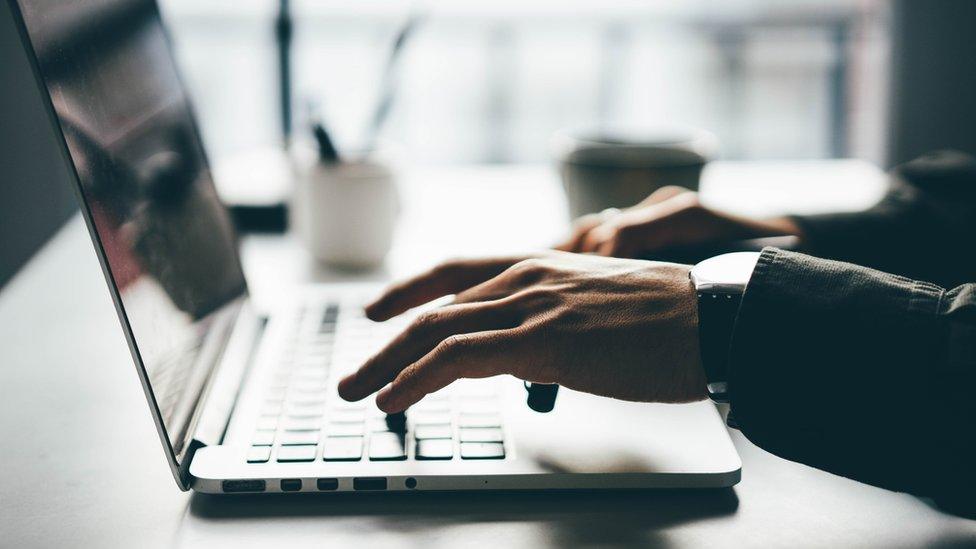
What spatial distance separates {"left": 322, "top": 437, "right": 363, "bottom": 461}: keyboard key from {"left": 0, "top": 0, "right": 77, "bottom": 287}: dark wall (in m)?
0.48

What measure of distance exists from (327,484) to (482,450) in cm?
9

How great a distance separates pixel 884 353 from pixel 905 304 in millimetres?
34

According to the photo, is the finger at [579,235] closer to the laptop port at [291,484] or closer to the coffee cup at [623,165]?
the coffee cup at [623,165]

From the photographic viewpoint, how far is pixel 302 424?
516mm

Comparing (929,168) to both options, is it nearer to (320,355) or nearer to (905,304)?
(905,304)

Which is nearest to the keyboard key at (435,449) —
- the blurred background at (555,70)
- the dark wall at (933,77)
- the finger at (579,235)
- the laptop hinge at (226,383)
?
the laptop hinge at (226,383)

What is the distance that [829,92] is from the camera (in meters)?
3.78

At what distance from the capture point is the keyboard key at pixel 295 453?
478 millimetres

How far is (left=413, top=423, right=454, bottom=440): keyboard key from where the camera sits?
50cm

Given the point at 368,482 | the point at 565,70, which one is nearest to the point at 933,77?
the point at 368,482

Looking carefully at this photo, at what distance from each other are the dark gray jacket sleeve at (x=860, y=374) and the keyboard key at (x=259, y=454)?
0.27 metres

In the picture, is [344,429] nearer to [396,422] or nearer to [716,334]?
[396,422]

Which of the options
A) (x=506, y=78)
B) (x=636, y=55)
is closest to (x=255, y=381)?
(x=506, y=78)

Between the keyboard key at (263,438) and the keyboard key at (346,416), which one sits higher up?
the keyboard key at (263,438)
